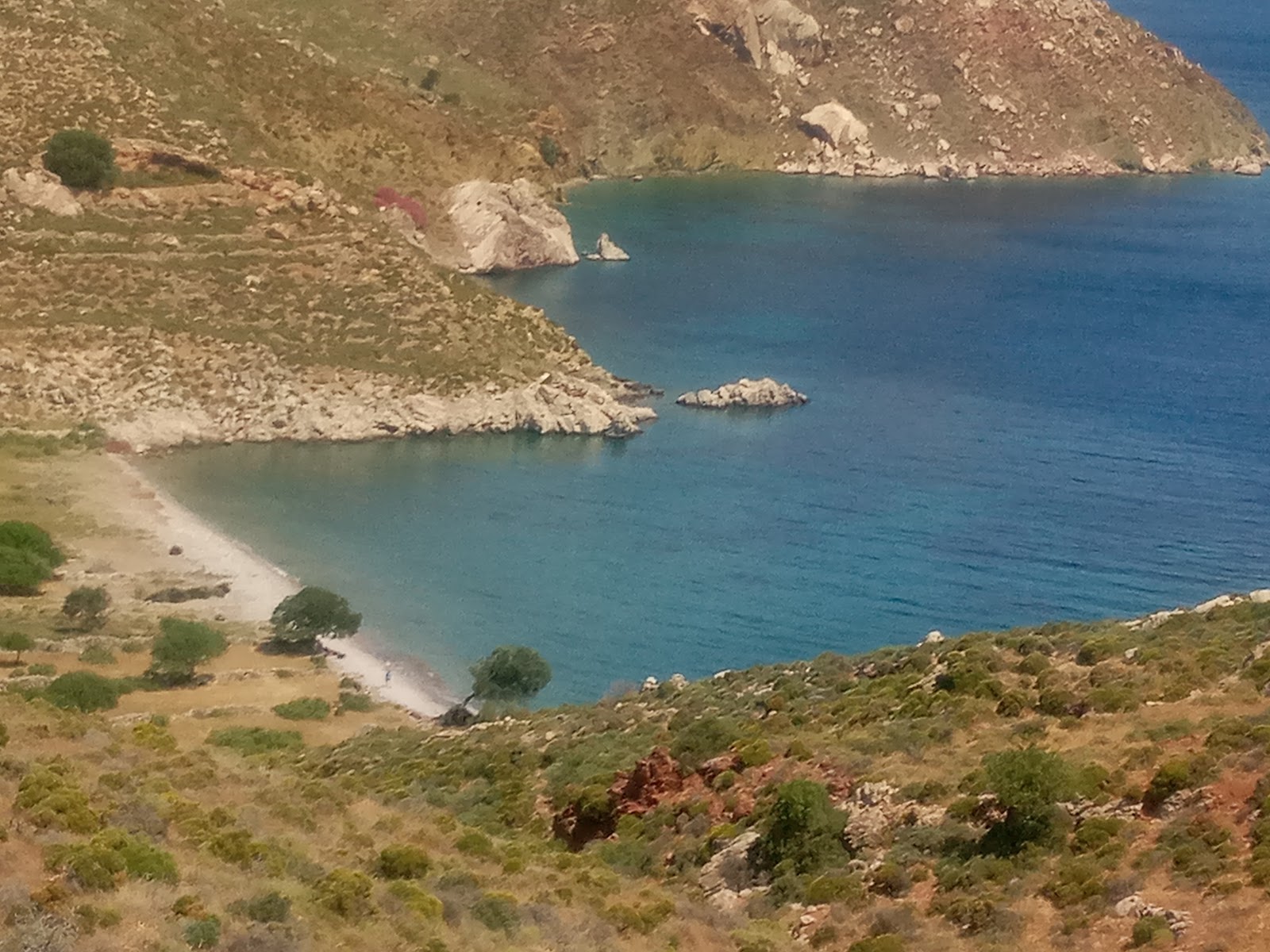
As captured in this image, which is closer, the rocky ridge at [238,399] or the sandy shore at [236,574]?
the sandy shore at [236,574]

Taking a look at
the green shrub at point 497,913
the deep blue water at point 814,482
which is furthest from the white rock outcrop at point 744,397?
the green shrub at point 497,913

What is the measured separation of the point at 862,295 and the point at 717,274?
12.3 m

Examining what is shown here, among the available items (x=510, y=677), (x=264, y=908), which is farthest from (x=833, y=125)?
(x=264, y=908)

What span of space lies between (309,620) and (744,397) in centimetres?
4367

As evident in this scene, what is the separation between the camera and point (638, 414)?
295ft

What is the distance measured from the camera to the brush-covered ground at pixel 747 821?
70.7 feet

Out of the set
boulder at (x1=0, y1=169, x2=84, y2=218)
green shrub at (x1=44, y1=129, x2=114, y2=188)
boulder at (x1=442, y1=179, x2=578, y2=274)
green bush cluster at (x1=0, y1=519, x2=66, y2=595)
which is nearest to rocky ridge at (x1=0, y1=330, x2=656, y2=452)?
boulder at (x1=0, y1=169, x2=84, y2=218)

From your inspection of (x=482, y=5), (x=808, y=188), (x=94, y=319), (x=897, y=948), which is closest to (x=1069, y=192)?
(x=808, y=188)

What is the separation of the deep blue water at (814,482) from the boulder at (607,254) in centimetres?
329

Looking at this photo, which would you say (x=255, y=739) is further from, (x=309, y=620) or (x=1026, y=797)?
(x=1026, y=797)

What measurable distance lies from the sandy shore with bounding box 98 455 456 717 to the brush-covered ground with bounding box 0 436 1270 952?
13537 millimetres

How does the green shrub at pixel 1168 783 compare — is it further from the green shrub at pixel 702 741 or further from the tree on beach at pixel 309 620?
the tree on beach at pixel 309 620

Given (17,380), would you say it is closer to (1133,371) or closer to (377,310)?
(377,310)

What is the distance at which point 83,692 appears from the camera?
46.3 metres
